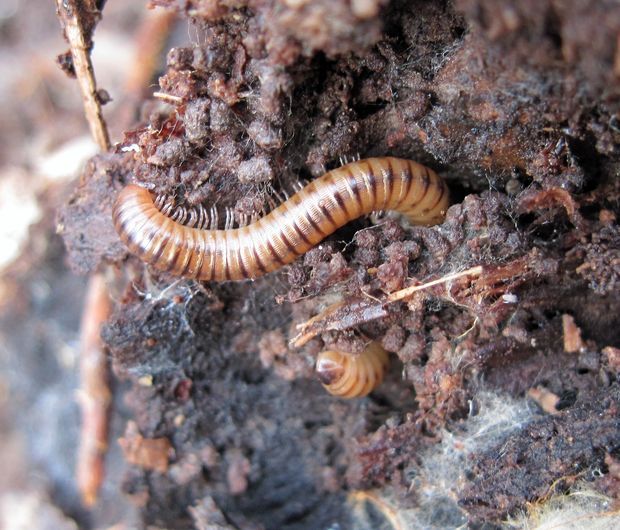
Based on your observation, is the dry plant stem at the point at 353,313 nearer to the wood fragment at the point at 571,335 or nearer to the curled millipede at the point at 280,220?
the curled millipede at the point at 280,220

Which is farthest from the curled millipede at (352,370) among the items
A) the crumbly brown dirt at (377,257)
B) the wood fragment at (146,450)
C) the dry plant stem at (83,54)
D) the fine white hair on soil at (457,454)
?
the dry plant stem at (83,54)

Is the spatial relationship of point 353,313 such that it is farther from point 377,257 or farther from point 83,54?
point 83,54

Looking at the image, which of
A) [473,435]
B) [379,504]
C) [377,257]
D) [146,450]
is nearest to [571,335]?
[473,435]

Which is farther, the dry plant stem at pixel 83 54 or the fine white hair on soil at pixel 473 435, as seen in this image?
the dry plant stem at pixel 83 54

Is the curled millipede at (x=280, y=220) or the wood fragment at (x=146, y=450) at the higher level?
the curled millipede at (x=280, y=220)

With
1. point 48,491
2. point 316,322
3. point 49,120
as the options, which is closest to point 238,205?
point 316,322

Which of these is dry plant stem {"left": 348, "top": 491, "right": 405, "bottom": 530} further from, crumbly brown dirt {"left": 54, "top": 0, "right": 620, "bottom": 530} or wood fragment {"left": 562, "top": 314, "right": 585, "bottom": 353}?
wood fragment {"left": 562, "top": 314, "right": 585, "bottom": 353}
